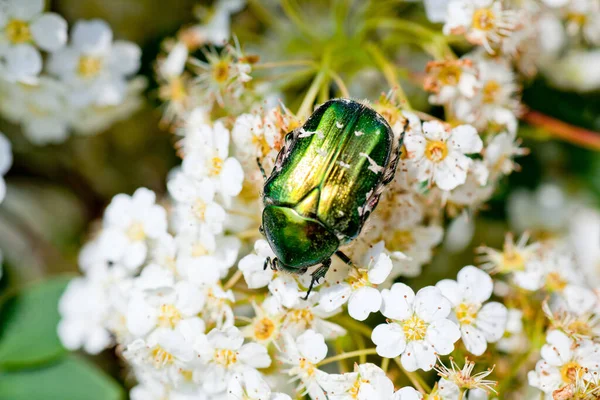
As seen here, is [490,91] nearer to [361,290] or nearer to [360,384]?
[361,290]

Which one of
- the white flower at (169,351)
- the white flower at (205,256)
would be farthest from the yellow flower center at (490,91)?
the white flower at (169,351)

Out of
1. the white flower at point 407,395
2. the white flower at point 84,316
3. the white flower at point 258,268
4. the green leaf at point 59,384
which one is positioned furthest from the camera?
the white flower at point 84,316

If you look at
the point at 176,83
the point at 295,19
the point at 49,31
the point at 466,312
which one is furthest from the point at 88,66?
the point at 466,312

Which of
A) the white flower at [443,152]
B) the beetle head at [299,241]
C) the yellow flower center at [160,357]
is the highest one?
the white flower at [443,152]

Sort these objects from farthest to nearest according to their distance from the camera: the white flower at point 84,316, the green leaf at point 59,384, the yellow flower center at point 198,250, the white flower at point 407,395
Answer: the white flower at point 84,316 → the green leaf at point 59,384 → the yellow flower center at point 198,250 → the white flower at point 407,395

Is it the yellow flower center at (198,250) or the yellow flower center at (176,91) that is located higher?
the yellow flower center at (176,91)

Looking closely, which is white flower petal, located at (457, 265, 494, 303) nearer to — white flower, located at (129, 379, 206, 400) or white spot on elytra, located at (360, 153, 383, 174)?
white spot on elytra, located at (360, 153, 383, 174)

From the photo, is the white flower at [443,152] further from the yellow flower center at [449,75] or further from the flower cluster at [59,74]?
the flower cluster at [59,74]
